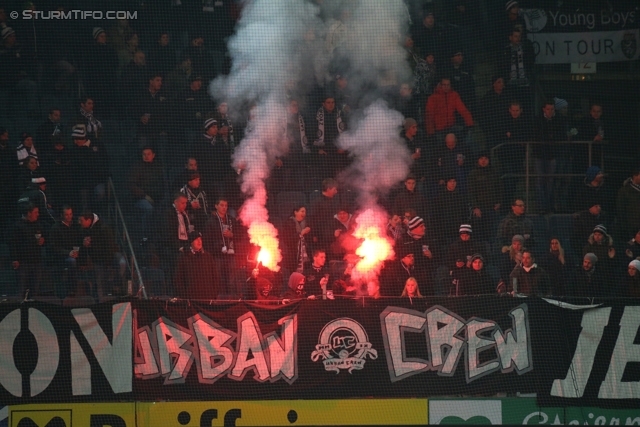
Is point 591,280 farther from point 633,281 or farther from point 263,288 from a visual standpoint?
point 263,288

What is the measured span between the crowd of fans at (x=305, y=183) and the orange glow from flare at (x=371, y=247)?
111 mm

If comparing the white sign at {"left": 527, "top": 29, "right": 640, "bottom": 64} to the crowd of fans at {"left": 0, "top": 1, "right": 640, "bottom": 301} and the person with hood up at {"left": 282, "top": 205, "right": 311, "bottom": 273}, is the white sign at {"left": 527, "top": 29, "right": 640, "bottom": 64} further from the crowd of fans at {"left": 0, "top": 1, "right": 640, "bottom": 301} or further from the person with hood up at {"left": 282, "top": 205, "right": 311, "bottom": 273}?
the person with hood up at {"left": 282, "top": 205, "right": 311, "bottom": 273}

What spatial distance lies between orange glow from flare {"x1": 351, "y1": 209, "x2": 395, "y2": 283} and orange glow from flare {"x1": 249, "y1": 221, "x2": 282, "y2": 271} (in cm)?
94

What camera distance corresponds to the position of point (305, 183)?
12.6 meters

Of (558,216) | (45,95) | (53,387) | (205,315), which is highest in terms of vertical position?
(45,95)

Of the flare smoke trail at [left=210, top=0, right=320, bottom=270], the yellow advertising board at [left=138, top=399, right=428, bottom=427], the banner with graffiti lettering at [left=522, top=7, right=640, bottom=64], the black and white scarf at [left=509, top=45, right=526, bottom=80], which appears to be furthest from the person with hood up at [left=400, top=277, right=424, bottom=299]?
the banner with graffiti lettering at [left=522, top=7, right=640, bottom=64]

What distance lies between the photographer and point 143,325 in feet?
31.3

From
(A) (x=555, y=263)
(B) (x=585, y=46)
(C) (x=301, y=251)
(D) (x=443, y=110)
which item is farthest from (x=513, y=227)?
(B) (x=585, y=46)

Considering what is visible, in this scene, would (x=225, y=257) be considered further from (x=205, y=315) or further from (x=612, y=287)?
(x=612, y=287)

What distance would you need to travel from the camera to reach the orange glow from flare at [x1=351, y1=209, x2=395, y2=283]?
1153 cm

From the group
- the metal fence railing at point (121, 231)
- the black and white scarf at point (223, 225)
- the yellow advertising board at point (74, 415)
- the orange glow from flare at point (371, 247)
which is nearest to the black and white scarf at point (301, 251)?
the orange glow from flare at point (371, 247)

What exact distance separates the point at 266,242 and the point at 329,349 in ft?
8.32

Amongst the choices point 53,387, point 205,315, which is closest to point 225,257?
point 205,315

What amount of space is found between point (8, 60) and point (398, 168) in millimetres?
5173
